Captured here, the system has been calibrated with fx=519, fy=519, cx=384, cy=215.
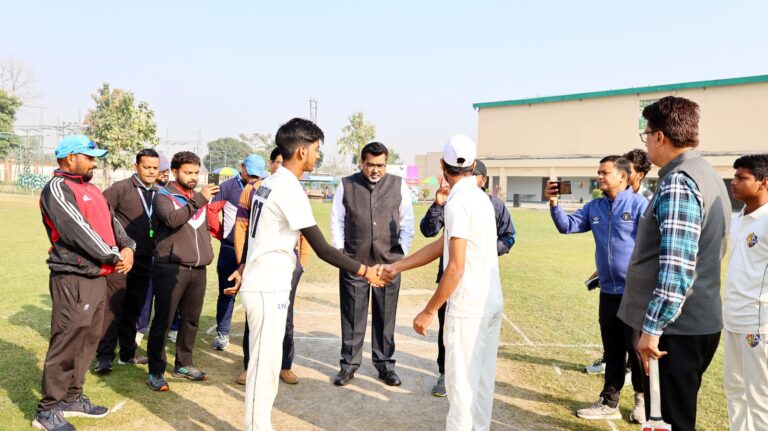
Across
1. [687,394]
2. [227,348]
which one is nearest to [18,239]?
[227,348]

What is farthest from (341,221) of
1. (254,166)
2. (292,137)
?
(292,137)

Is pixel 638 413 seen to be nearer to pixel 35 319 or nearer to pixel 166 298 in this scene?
pixel 166 298

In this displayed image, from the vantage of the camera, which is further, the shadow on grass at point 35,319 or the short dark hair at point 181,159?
the shadow on grass at point 35,319

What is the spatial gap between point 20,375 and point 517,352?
5.41 meters

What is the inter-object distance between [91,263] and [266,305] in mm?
1711

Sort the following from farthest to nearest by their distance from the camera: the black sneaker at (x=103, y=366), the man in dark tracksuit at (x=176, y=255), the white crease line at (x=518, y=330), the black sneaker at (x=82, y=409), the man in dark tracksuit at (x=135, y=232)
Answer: the white crease line at (x=518, y=330) → the man in dark tracksuit at (x=135, y=232) → the black sneaker at (x=103, y=366) → the man in dark tracksuit at (x=176, y=255) → the black sneaker at (x=82, y=409)

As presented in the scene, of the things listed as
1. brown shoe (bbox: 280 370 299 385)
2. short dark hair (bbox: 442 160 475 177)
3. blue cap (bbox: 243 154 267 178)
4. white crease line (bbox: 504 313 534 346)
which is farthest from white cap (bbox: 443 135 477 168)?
white crease line (bbox: 504 313 534 346)

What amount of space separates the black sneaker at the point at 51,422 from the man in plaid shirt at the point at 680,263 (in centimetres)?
411

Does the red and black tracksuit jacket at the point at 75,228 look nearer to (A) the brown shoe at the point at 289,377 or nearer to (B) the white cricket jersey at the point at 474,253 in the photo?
(A) the brown shoe at the point at 289,377

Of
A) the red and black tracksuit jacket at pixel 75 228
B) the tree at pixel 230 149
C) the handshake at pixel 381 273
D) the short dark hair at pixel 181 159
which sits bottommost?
the handshake at pixel 381 273

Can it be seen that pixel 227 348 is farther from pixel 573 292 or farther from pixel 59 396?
pixel 573 292

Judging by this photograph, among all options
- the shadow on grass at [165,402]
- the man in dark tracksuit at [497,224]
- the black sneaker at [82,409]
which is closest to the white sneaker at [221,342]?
the shadow on grass at [165,402]

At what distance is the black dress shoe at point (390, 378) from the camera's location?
5305 mm

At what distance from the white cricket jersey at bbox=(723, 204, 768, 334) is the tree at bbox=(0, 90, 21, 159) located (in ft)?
198
